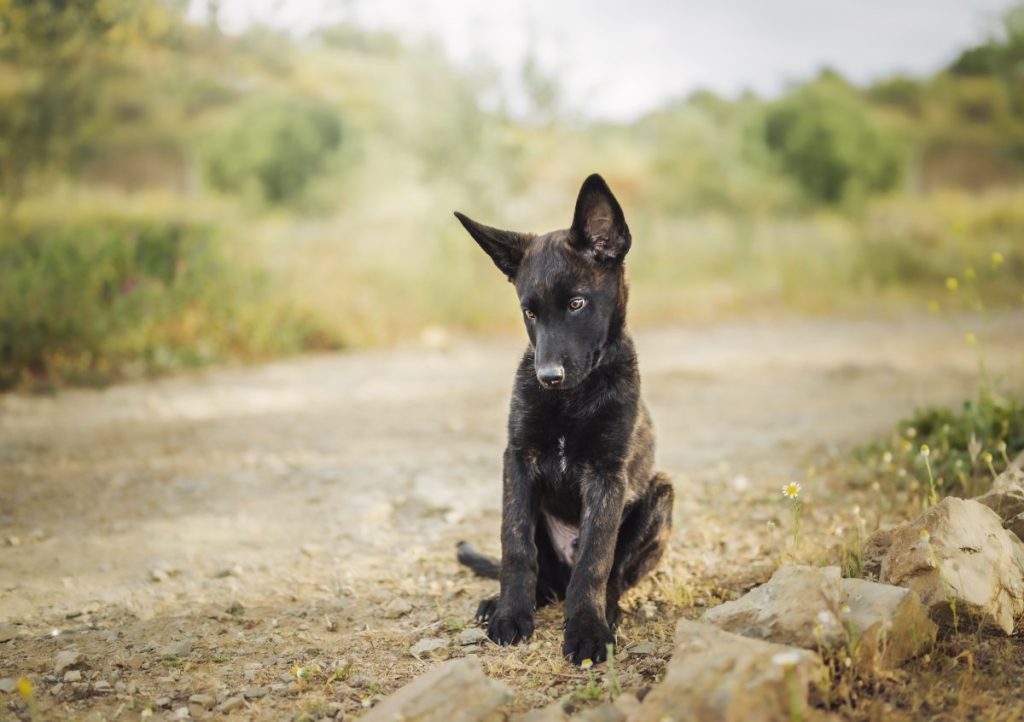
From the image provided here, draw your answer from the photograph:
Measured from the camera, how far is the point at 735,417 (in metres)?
7.63

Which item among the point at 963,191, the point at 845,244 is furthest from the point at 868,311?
the point at 963,191

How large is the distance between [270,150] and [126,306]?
41.9 feet

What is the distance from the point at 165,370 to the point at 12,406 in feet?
6.29

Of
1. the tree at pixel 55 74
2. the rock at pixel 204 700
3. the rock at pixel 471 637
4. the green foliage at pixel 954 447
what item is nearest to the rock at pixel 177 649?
the rock at pixel 204 700

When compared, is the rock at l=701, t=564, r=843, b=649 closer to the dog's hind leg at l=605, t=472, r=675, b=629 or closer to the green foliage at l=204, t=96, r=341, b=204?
the dog's hind leg at l=605, t=472, r=675, b=629

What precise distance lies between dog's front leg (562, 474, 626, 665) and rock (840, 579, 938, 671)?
2.89 ft

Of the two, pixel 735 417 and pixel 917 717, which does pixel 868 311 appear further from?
pixel 917 717

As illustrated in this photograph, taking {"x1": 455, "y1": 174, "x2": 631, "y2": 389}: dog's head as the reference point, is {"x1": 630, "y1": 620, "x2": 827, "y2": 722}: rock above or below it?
below

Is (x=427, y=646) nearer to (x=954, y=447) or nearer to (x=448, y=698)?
(x=448, y=698)

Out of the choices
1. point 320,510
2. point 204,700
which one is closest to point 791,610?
point 204,700

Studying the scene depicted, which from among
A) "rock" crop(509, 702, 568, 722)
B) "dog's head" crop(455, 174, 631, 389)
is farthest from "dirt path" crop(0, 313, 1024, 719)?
"dog's head" crop(455, 174, 631, 389)

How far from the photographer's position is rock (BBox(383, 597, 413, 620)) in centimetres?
382

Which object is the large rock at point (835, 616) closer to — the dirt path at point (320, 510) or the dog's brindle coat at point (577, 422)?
the dirt path at point (320, 510)

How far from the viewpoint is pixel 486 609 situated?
144 inches
